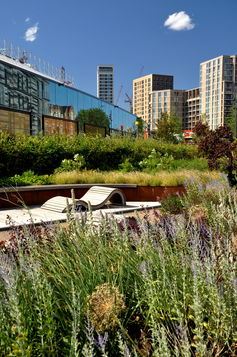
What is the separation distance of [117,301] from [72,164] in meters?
11.6

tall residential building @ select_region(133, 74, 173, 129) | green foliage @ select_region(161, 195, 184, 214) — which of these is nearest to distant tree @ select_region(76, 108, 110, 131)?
green foliage @ select_region(161, 195, 184, 214)

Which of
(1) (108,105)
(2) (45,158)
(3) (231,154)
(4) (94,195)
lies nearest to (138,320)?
(3) (231,154)

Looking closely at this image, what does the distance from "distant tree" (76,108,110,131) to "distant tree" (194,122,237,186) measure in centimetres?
3342

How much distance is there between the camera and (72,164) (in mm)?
13617

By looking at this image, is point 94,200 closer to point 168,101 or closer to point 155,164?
point 155,164

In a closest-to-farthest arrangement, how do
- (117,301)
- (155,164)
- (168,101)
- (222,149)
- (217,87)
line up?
(117,301) < (222,149) < (155,164) < (217,87) < (168,101)

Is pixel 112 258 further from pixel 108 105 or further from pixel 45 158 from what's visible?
pixel 108 105

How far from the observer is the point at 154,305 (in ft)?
6.98

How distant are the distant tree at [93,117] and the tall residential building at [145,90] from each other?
96.0 meters

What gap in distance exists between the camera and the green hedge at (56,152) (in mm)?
12695

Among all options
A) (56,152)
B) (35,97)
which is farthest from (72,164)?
(35,97)

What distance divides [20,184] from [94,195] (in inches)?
99.4

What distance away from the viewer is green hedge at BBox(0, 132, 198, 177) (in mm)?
12695

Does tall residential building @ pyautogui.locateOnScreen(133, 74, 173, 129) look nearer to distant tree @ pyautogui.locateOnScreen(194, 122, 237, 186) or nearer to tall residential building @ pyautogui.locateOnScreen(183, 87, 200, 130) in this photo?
tall residential building @ pyautogui.locateOnScreen(183, 87, 200, 130)
